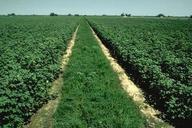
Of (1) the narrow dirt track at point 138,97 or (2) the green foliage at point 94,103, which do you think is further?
(1) the narrow dirt track at point 138,97

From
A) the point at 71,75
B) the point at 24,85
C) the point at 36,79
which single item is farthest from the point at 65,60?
the point at 24,85

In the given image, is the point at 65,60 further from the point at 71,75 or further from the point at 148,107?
the point at 148,107

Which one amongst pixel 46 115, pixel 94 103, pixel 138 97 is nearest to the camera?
pixel 46 115

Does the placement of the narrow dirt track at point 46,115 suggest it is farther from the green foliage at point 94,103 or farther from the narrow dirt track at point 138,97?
the narrow dirt track at point 138,97

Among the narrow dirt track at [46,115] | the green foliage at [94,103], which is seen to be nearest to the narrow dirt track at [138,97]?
the green foliage at [94,103]

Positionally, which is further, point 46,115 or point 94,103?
point 94,103

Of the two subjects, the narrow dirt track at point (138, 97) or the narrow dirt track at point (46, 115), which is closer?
the narrow dirt track at point (46, 115)

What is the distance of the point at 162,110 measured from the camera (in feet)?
27.8

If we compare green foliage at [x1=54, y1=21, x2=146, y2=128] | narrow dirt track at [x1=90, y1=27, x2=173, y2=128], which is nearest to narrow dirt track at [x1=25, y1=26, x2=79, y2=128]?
green foliage at [x1=54, y1=21, x2=146, y2=128]

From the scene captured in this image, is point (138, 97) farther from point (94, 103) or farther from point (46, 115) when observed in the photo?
point (46, 115)

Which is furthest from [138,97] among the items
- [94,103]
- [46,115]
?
[46,115]

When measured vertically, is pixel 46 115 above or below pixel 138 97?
above

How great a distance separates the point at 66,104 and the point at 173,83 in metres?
3.80

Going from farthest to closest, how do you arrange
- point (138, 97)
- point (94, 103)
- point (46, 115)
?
point (138, 97) → point (94, 103) → point (46, 115)
